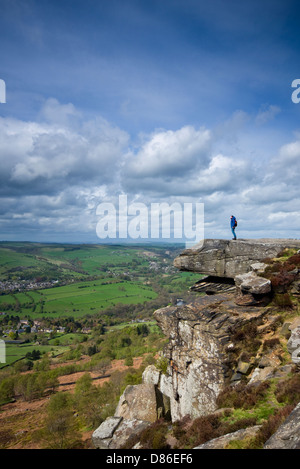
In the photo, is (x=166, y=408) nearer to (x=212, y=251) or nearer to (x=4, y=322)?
(x=212, y=251)

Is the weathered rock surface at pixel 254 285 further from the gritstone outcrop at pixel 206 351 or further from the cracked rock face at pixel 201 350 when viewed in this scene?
the cracked rock face at pixel 201 350

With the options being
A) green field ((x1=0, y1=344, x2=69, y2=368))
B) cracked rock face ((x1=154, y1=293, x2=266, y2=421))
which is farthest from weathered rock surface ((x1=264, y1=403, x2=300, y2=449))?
green field ((x1=0, y1=344, x2=69, y2=368))

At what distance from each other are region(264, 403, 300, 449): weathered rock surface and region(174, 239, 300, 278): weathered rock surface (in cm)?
1762

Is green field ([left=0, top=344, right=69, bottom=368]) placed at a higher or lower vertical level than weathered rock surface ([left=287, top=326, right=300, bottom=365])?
lower

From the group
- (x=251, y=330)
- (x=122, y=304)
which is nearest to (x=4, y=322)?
(x=122, y=304)

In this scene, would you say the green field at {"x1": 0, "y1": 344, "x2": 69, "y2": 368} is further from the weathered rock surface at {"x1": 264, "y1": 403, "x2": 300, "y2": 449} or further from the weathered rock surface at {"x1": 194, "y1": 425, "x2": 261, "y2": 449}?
the weathered rock surface at {"x1": 264, "y1": 403, "x2": 300, "y2": 449}

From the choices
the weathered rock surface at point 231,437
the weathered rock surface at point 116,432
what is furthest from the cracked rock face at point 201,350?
the weathered rock surface at point 231,437

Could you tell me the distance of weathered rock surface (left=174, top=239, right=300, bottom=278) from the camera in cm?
2355

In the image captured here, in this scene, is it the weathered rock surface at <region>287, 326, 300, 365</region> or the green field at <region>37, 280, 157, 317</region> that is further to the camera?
the green field at <region>37, 280, 157, 317</region>

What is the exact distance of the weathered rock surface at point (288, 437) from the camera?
641 centimetres

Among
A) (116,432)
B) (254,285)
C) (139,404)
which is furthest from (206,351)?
(116,432)

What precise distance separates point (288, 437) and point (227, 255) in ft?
62.3

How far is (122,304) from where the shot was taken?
513ft

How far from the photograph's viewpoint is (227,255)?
2481 cm
